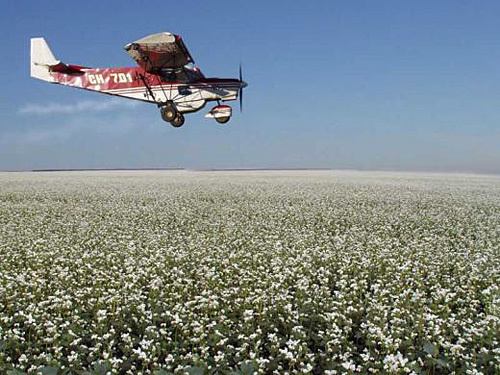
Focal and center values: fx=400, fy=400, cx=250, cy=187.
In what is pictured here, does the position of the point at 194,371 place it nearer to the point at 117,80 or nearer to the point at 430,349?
the point at 430,349

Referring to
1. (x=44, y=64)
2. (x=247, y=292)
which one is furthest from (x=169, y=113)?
(x=247, y=292)

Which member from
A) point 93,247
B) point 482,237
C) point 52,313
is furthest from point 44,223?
point 482,237

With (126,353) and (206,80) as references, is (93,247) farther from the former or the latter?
(206,80)

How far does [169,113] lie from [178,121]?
36.5 inches

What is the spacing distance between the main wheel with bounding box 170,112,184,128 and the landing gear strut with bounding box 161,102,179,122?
14cm

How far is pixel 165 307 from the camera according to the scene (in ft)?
22.8

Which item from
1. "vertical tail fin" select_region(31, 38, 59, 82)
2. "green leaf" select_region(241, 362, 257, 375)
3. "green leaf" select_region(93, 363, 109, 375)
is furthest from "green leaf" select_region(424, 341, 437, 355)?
"vertical tail fin" select_region(31, 38, 59, 82)

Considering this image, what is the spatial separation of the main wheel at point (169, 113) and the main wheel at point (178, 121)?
158 millimetres

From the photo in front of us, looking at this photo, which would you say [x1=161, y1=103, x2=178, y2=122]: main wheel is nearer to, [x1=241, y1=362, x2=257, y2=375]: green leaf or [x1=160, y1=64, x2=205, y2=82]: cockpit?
[x1=160, y1=64, x2=205, y2=82]: cockpit

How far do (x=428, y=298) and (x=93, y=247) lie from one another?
9067 mm

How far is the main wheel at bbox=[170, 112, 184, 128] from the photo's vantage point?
26047 mm

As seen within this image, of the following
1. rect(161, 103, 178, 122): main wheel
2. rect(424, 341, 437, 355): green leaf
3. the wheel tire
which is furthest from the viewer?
rect(161, 103, 178, 122): main wheel

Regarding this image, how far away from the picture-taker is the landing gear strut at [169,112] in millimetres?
26359

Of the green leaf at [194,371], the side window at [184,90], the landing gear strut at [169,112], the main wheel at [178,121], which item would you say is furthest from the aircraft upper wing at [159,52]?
the green leaf at [194,371]
